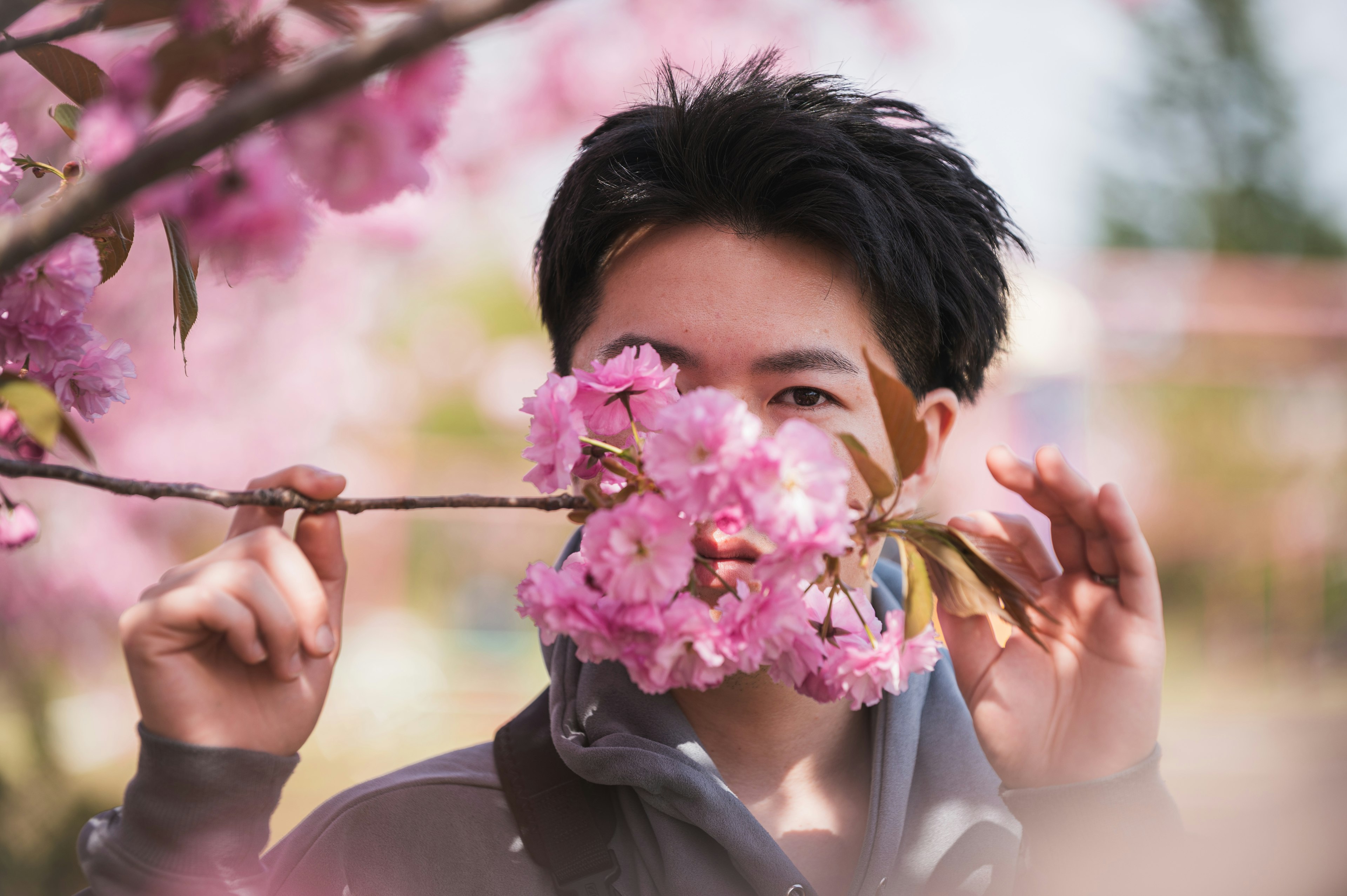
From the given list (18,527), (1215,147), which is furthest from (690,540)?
(1215,147)

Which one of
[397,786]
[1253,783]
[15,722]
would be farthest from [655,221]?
[1253,783]

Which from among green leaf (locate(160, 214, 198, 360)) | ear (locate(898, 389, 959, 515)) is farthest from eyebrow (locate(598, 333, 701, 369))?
green leaf (locate(160, 214, 198, 360))

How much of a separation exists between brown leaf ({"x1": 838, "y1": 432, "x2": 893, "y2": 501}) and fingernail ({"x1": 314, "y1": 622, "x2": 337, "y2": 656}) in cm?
52

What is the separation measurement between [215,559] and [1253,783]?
6.62 meters

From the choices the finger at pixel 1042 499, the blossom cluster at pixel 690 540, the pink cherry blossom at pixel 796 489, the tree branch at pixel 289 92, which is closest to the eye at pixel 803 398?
the finger at pixel 1042 499

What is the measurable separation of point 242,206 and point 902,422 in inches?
22.8

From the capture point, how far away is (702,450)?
841 millimetres

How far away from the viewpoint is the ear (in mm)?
1627

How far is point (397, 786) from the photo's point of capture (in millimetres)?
1470

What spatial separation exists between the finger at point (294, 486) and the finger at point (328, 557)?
27 mm

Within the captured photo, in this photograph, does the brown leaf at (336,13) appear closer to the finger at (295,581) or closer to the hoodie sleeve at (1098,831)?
the finger at (295,581)

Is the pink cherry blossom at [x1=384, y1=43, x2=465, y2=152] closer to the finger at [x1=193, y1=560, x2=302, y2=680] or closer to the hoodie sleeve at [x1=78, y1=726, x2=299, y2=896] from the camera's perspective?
the finger at [x1=193, y1=560, x2=302, y2=680]

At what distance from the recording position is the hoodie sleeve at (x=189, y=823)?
0.92m

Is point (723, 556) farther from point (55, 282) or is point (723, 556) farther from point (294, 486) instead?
point (55, 282)
